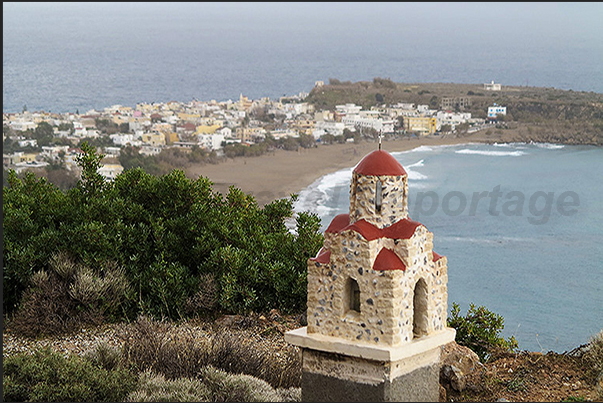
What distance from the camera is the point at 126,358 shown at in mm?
6512

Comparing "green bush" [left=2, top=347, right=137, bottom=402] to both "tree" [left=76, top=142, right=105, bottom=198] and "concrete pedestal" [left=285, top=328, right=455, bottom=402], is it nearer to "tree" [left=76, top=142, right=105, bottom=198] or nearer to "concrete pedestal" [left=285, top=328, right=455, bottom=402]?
"concrete pedestal" [left=285, top=328, right=455, bottom=402]

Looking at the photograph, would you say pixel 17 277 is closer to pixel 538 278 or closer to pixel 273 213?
pixel 273 213

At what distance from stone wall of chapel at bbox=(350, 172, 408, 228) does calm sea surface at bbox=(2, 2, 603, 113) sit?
122ft

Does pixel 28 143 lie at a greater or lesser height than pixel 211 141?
lesser

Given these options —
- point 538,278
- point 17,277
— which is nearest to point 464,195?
point 538,278

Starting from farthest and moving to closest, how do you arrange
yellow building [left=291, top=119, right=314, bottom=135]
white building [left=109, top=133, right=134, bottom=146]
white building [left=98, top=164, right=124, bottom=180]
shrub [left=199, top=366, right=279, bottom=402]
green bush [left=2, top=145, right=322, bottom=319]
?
white building [left=109, top=133, right=134, bottom=146] → yellow building [left=291, top=119, right=314, bottom=135] → white building [left=98, top=164, right=124, bottom=180] → green bush [left=2, top=145, right=322, bottom=319] → shrub [left=199, top=366, right=279, bottom=402]

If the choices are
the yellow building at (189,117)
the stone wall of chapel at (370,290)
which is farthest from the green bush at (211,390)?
the yellow building at (189,117)

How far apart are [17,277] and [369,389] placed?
5.43m

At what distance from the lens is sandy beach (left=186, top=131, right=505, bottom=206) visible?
106 ft

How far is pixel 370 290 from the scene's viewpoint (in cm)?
503

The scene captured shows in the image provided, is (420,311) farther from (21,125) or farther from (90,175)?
(21,125)

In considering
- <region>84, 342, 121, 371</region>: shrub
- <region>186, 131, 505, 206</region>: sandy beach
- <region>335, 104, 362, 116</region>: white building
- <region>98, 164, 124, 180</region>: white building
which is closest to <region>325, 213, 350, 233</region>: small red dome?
<region>84, 342, 121, 371</region>: shrub

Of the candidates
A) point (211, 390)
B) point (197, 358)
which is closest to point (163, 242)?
point (197, 358)

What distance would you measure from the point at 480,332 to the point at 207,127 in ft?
149
